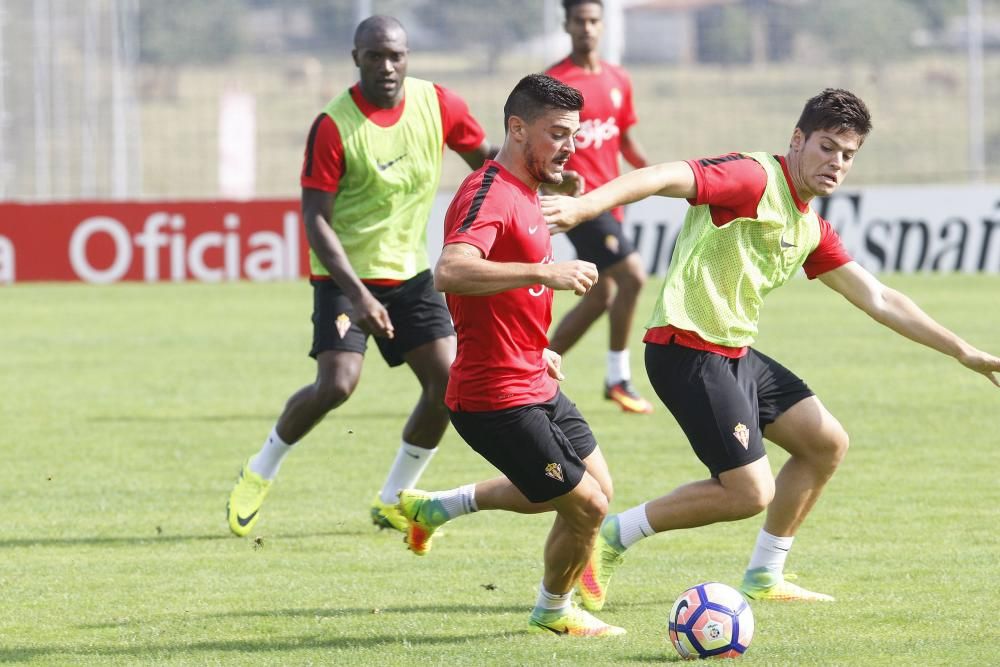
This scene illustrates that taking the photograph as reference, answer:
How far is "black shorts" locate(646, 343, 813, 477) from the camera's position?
630 centimetres

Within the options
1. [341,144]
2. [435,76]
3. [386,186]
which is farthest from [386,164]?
[435,76]

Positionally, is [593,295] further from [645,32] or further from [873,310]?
[645,32]

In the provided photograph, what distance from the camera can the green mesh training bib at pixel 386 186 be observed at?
826cm

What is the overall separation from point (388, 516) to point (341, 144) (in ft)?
5.82

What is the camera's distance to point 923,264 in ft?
69.5

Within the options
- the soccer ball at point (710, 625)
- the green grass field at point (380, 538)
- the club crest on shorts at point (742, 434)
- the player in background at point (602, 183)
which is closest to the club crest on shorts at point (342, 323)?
the green grass field at point (380, 538)

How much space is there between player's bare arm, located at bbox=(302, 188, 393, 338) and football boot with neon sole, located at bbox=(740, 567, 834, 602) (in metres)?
1.95

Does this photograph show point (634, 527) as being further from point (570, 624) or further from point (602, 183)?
point (602, 183)

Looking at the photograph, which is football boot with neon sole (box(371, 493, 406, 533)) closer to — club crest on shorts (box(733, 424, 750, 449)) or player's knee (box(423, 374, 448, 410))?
player's knee (box(423, 374, 448, 410))

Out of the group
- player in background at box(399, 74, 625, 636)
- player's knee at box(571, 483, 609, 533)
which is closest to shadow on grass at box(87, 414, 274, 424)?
player in background at box(399, 74, 625, 636)

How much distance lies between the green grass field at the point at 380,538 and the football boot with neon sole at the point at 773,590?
74mm

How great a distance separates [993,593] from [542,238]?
96.1 inches

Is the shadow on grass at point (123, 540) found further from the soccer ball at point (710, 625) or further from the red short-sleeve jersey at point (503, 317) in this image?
the soccer ball at point (710, 625)

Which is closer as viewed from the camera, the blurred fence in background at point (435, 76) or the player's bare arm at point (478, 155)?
the player's bare arm at point (478, 155)
